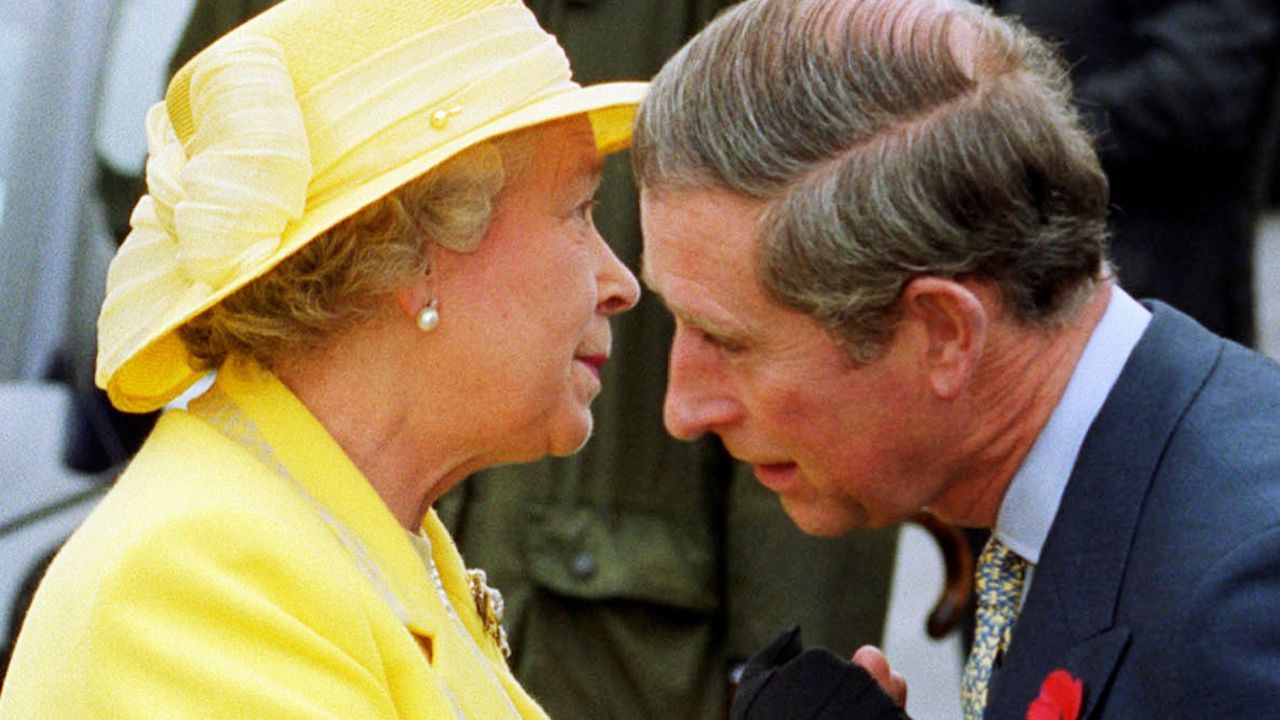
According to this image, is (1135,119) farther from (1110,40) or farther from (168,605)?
(168,605)

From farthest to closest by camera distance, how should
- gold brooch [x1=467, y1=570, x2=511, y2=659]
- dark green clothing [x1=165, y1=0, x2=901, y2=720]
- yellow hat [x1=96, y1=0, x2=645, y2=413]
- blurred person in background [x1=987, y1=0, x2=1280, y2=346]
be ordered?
blurred person in background [x1=987, y1=0, x2=1280, y2=346] < dark green clothing [x1=165, y1=0, x2=901, y2=720] < gold brooch [x1=467, y1=570, x2=511, y2=659] < yellow hat [x1=96, y1=0, x2=645, y2=413]

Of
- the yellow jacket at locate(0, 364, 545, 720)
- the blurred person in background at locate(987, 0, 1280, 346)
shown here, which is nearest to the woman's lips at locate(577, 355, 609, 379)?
the yellow jacket at locate(0, 364, 545, 720)

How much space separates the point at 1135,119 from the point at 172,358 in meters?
2.35

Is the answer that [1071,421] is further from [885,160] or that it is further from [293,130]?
[293,130]

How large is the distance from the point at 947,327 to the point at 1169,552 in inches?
14.3

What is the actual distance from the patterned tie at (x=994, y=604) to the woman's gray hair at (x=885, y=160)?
0.95 feet

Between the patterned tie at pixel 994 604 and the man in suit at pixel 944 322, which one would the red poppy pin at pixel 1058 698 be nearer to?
the man in suit at pixel 944 322

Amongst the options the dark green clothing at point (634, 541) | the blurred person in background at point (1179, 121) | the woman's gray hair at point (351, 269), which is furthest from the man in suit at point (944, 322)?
the blurred person in background at point (1179, 121)

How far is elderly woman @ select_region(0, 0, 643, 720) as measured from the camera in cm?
209

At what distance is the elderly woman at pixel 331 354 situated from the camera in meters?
2.09

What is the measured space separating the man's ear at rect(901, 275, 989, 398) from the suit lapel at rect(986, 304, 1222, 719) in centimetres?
A: 15

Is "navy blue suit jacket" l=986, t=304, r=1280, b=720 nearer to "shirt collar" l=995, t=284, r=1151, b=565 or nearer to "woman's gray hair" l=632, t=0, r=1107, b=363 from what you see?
"shirt collar" l=995, t=284, r=1151, b=565

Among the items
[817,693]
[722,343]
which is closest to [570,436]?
[722,343]

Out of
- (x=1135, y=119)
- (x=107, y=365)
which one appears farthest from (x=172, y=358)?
(x=1135, y=119)
